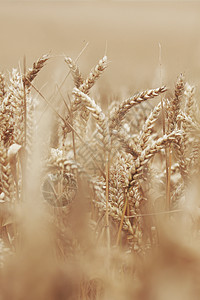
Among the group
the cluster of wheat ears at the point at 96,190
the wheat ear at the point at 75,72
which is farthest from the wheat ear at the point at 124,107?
the wheat ear at the point at 75,72

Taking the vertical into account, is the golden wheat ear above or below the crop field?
above

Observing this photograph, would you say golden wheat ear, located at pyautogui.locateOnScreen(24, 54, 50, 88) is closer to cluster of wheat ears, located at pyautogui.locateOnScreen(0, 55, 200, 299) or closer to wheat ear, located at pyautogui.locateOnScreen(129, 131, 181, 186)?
cluster of wheat ears, located at pyautogui.locateOnScreen(0, 55, 200, 299)

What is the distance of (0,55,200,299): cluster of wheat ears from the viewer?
1.10ft

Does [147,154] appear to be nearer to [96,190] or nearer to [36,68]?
[96,190]

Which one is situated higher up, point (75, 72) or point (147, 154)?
point (75, 72)

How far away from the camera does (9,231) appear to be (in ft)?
1.49

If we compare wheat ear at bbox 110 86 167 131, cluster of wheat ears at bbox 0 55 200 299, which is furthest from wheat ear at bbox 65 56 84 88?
wheat ear at bbox 110 86 167 131

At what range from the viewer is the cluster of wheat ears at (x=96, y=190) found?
334 millimetres

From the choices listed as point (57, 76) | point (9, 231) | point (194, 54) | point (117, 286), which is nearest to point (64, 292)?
point (117, 286)

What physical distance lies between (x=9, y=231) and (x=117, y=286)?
22 cm

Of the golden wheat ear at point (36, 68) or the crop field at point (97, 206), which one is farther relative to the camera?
the golden wheat ear at point (36, 68)

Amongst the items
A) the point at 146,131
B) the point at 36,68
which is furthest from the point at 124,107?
the point at 36,68

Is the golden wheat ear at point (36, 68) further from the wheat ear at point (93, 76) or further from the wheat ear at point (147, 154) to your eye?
the wheat ear at point (147, 154)

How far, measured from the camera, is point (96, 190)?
39cm
